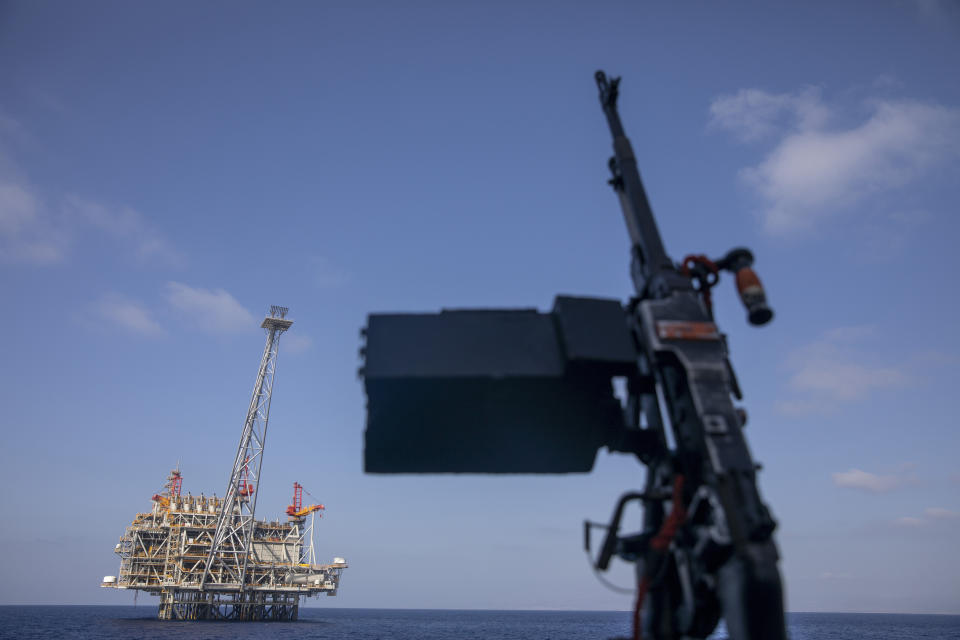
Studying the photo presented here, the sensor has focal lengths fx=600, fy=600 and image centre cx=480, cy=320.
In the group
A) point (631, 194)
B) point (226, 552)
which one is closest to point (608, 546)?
point (631, 194)

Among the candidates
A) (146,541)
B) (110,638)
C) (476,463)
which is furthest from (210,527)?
(476,463)

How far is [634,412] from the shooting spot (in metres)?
6.40

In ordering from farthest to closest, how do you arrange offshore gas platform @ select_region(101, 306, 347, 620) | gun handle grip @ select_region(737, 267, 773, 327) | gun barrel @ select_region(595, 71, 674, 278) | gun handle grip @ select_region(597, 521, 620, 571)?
offshore gas platform @ select_region(101, 306, 347, 620) < gun barrel @ select_region(595, 71, 674, 278) < gun handle grip @ select_region(737, 267, 773, 327) < gun handle grip @ select_region(597, 521, 620, 571)

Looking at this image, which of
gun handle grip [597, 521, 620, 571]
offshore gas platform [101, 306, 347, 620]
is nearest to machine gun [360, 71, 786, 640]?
gun handle grip [597, 521, 620, 571]

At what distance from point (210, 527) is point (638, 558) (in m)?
72.7

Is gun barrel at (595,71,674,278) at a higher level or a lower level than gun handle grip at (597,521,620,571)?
higher

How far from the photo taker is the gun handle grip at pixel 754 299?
5.71 m

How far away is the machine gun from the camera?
473cm

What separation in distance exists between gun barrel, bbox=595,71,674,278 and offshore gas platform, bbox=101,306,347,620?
67.3 metres

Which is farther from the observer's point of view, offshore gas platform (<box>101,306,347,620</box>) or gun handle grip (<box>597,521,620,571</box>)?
offshore gas platform (<box>101,306,347,620</box>)

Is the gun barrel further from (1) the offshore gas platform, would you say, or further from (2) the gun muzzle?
(1) the offshore gas platform

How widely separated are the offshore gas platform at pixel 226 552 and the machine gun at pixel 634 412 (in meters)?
66.4

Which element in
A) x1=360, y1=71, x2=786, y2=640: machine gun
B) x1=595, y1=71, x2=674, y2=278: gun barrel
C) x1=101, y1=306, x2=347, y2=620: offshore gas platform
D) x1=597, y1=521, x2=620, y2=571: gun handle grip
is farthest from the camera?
x1=101, y1=306, x2=347, y2=620: offshore gas platform

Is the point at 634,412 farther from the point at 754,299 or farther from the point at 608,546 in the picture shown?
the point at 754,299
